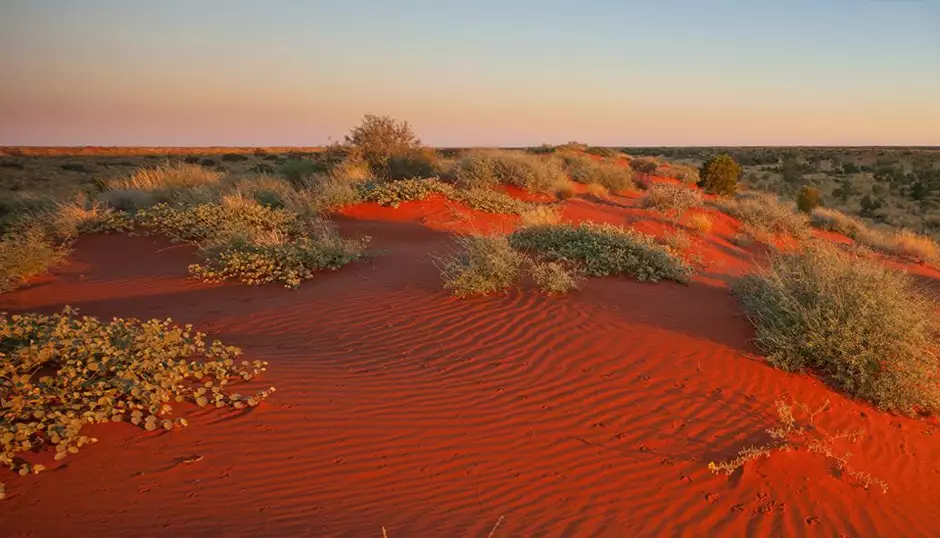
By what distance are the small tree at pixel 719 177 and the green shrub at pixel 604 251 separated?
43.1 ft

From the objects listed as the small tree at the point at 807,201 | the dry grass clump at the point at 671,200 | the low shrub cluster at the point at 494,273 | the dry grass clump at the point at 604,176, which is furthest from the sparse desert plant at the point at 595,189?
the low shrub cluster at the point at 494,273

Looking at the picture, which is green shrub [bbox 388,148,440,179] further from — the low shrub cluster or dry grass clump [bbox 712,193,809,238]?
the low shrub cluster

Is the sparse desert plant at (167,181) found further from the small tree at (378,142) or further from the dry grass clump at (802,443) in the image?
the dry grass clump at (802,443)

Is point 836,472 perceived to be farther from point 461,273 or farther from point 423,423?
point 461,273

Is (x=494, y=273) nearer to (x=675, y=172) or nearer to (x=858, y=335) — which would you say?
(x=858, y=335)

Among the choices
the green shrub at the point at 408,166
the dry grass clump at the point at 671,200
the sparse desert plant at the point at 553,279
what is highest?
the green shrub at the point at 408,166

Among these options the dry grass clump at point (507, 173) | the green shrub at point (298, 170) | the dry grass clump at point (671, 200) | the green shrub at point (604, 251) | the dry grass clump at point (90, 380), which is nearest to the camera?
the dry grass clump at point (90, 380)

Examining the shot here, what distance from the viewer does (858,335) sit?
5.68 m

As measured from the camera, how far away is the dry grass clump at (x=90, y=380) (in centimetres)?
377

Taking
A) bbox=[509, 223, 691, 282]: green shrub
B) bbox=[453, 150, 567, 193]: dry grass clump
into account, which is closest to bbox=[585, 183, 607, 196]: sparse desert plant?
bbox=[453, 150, 567, 193]: dry grass clump

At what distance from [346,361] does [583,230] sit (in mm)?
5243

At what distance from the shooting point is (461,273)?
25.9 feet

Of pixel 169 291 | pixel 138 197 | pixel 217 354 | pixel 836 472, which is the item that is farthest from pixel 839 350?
pixel 138 197

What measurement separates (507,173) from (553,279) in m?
10.8
